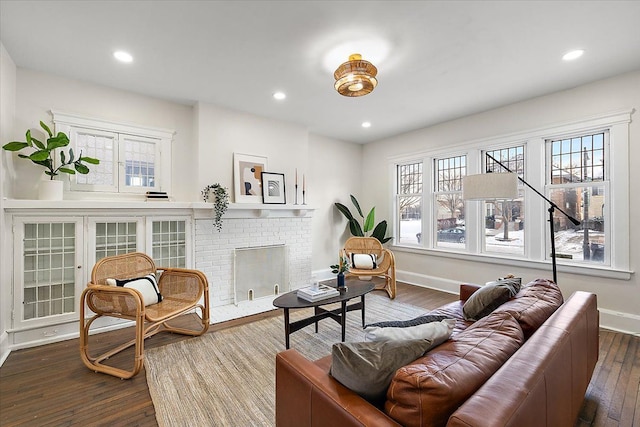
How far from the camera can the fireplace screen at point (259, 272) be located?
13.3ft

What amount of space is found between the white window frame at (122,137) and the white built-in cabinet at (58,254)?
36cm

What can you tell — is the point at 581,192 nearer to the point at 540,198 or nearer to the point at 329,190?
the point at 540,198

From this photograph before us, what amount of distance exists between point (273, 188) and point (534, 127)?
3.58 m

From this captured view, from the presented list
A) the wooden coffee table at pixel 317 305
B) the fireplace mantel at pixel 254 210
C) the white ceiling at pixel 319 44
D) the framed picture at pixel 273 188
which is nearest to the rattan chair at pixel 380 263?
the fireplace mantel at pixel 254 210

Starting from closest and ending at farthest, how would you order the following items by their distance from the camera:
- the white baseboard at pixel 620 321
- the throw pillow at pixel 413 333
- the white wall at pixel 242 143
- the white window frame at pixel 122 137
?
the throw pillow at pixel 413 333 < the white baseboard at pixel 620 321 < the white window frame at pixel 122 137 < the white wall at pixel 242 143

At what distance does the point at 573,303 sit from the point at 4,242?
14.6 ft

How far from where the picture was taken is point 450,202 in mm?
4629

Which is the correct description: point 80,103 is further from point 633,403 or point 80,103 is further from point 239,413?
point 633,403

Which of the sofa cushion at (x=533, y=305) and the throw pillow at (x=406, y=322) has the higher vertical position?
the sofa cushion at (x=533, y=305)

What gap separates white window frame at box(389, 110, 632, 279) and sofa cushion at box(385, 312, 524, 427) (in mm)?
2946

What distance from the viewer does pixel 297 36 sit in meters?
2.37

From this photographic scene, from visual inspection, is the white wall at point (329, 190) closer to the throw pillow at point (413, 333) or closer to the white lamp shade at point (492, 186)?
the white lamp shade at point (492, 186)

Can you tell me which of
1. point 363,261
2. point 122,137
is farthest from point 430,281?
point 122,137

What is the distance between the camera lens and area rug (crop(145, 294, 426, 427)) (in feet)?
6.03
